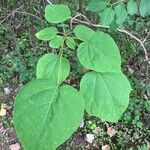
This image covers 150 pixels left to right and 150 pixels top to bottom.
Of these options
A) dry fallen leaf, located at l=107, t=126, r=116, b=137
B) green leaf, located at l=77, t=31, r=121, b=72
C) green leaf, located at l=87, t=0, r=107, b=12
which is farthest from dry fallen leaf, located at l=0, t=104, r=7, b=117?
green leaf, located at l=77, t=31, r=121, b=72

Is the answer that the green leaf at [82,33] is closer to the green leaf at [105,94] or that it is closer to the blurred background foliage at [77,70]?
the green leaf at [105,94]

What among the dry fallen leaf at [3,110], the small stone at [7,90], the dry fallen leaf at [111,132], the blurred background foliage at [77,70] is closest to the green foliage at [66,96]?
the blurred background foliage at [77,70]

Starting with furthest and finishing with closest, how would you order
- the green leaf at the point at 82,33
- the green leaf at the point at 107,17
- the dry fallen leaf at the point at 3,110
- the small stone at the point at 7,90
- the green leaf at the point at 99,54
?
the small stone at the point at 7,90 < the dry fallen leaf at the point at 3,110 < the green leaf at the point at 107,17 < the green leaf at the point at 82,33 < the green leaf at the point at 99,54

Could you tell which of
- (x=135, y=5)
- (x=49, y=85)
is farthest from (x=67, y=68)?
(x=135, y=5)

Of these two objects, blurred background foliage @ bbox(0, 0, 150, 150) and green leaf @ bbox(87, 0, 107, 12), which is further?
blurred background foliage @ bbox(0, 0, 150, 150)

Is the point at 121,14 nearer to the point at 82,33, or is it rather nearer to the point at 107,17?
the point at 107,17

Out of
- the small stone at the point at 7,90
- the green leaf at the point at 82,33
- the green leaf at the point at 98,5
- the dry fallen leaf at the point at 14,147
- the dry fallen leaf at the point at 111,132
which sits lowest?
the dry fallen leaf at the point at 14,147

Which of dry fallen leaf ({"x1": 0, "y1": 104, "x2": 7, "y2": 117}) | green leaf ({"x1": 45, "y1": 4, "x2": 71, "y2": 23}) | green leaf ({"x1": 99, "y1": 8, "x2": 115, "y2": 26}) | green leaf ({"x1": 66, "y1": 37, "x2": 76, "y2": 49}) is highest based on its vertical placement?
green leaf ({"x1": 45, "y1": 4, "x2": 71, "y2": 23})

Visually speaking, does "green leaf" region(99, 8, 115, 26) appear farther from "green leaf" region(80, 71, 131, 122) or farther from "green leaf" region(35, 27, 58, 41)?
"green leaf" region(80, 71, 131, 122)
